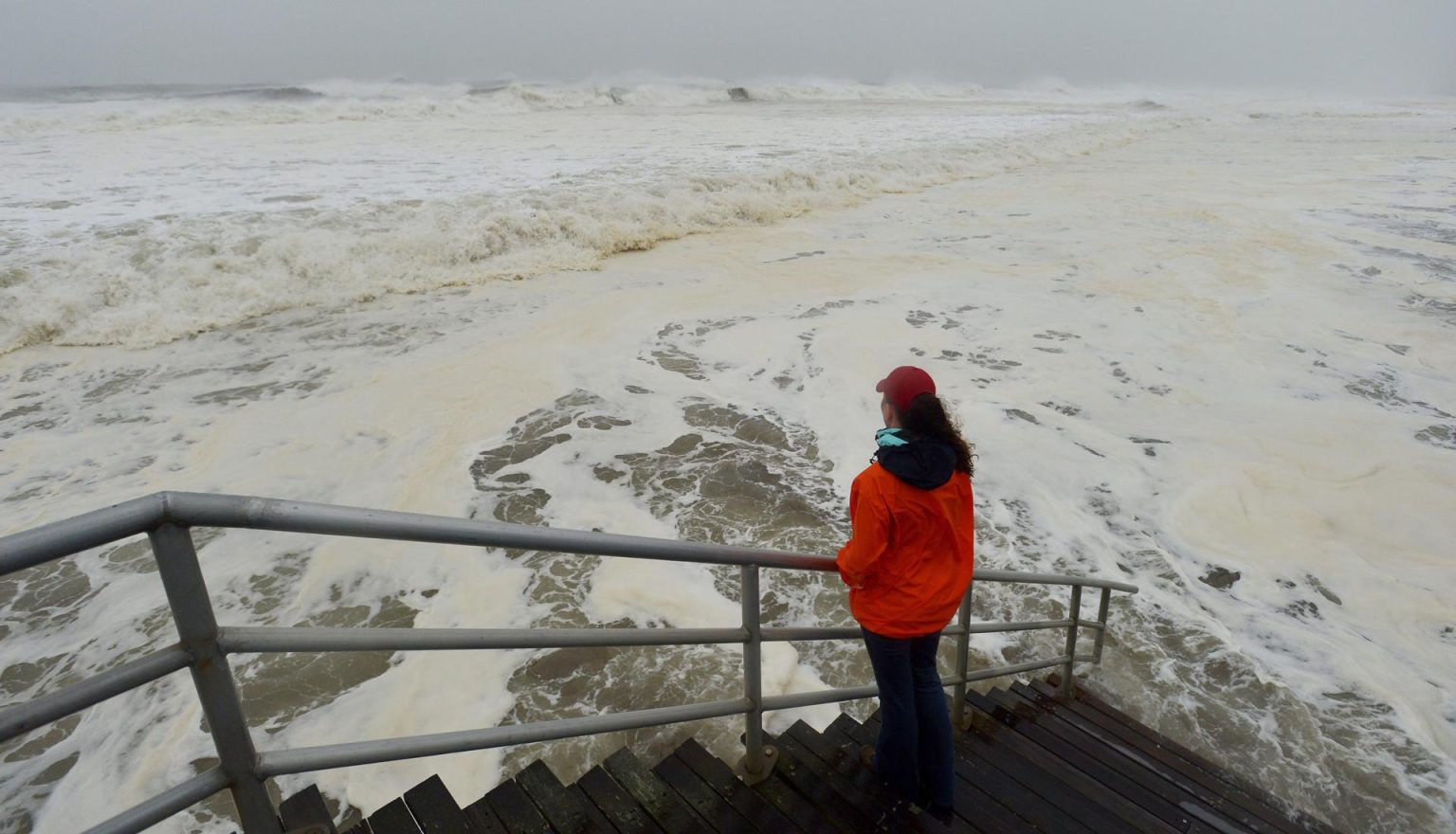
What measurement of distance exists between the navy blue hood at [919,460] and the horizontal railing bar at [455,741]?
90 cm

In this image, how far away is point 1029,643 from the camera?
557 cm

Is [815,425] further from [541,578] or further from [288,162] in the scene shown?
[288,162]

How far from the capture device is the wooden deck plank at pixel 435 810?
1998 mm

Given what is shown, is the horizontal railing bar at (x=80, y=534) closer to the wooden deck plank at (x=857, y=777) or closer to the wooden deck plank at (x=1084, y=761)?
the wooden deck plank at (x=857, y=777)

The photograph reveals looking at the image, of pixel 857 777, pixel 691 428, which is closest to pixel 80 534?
pixel 857 777

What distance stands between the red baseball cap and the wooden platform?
4.21 ft

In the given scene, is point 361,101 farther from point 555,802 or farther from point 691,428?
point 555,802

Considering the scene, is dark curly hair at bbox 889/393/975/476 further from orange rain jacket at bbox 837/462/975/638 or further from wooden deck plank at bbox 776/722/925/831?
Result: wooden deck plank at bbox 776/722/925/831

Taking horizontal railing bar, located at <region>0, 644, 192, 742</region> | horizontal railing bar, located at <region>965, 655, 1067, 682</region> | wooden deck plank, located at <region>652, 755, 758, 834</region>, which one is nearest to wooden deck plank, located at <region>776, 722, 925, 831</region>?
wooden deck plank, located at <region>652, 755, 758, 834</region>

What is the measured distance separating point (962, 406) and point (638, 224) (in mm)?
10248

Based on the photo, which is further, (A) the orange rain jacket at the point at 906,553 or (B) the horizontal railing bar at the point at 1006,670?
(B) the horizontal railing bar at the point at 1006,670

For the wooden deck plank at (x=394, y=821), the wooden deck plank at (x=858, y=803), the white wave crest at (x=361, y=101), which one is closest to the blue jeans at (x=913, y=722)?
the wooden deck plank at (x=858, y=803)

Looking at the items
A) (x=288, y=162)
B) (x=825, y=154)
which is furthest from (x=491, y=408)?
(x=825, y=154)

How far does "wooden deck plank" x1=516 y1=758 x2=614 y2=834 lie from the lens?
216 centimetres
